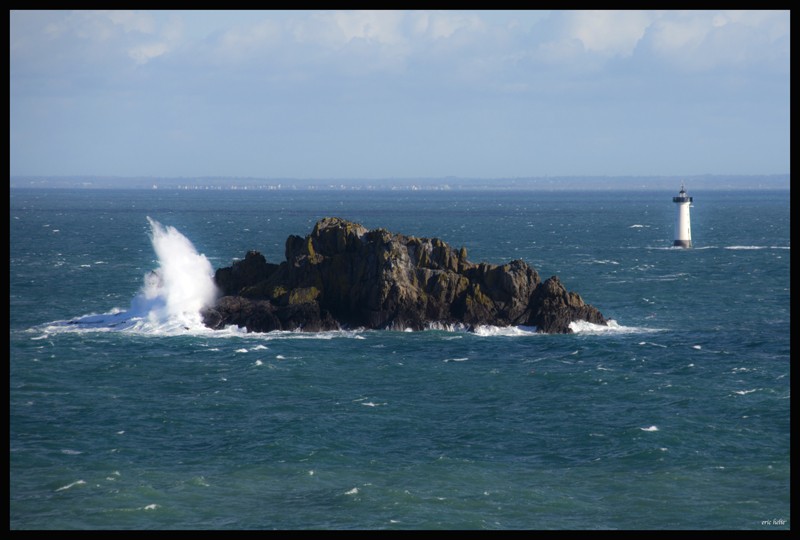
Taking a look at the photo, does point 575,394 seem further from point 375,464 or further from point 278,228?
point 278,228

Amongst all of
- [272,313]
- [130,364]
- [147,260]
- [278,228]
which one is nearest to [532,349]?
[272,313]

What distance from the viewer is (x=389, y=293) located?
7094 centimetres

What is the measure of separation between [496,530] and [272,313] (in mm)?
35774

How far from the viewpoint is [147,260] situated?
11969cm

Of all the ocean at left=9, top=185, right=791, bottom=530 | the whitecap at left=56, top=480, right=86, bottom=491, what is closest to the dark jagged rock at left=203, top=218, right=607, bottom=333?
the ocean at left=9, top=185, right=791, bottom=530

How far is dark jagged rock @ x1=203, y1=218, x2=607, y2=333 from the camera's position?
70938 millimetres

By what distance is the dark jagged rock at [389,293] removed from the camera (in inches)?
2793

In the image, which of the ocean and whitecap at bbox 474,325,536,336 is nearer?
the ocean

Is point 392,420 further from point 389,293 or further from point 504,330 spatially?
point 504,330

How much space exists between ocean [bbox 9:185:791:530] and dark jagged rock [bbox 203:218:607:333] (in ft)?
4.57

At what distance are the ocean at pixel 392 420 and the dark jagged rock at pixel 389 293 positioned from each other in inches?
54.8

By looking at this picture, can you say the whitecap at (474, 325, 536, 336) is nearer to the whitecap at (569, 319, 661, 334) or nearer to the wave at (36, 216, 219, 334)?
the whitecap at (569, 319, 661, 334)

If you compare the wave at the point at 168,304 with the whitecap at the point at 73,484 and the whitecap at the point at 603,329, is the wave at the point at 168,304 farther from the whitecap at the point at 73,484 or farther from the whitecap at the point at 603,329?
the whitecap at the point at 73,484
